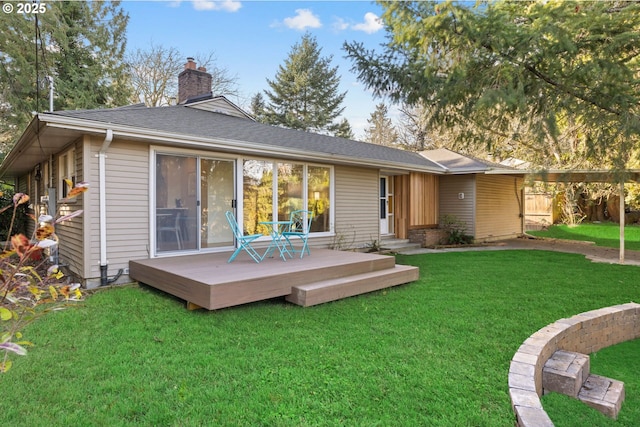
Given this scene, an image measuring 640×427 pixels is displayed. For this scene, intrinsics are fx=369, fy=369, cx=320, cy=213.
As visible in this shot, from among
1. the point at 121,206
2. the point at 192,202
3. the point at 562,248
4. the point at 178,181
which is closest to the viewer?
the point at 121,206

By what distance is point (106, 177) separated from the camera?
532cm

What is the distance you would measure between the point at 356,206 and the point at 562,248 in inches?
247

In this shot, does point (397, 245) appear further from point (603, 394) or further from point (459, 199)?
point (603, 394)

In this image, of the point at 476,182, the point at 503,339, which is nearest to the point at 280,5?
the point at 476,182

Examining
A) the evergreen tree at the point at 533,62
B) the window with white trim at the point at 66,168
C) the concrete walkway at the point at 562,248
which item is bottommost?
the concrete walkway at the point at 562,248

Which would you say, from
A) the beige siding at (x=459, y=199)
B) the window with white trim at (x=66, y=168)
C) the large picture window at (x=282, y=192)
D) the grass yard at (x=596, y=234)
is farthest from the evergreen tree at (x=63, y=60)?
the grass yard at (x=596, y=234)

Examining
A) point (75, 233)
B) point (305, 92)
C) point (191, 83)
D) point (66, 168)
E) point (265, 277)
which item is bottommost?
point (265, 277)

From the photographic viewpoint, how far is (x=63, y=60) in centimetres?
1461

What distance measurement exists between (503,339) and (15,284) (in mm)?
3691

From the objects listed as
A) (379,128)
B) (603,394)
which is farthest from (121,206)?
(379,128)

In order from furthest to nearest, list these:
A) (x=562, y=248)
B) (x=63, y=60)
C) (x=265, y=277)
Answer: (x=63, y=60) → (x=562, y=248) → (x=265, y=277)

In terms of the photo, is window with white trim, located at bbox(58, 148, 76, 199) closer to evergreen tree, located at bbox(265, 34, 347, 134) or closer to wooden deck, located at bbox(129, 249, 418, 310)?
wooden deck, located at bbox(129, 249, 418, 310)

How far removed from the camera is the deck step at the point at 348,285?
14.9ft

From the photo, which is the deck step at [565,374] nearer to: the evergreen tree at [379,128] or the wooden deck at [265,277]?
the wooden deck at [265,277]
